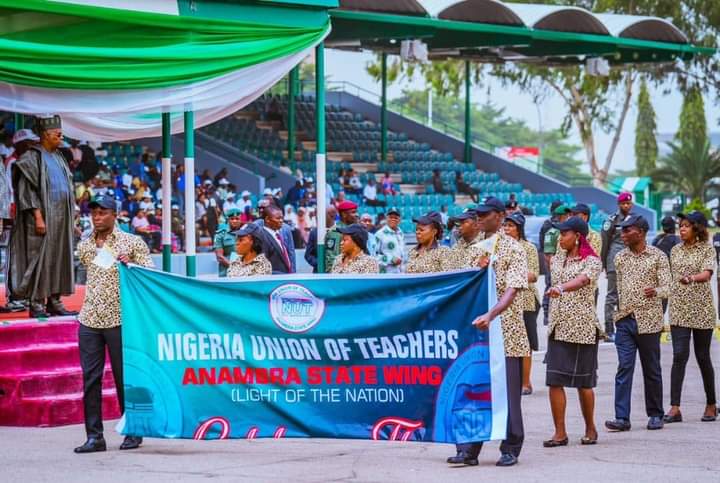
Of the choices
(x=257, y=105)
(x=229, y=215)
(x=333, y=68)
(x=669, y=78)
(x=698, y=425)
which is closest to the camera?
(x=698, y=425)

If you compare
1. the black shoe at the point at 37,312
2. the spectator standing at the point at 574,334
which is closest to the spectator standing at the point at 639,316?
the spectator standing at the point at 574,334

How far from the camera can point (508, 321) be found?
32.0ft

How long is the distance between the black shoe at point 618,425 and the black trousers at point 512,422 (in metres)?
1.93

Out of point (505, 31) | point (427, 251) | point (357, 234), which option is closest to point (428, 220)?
point (427, 251)

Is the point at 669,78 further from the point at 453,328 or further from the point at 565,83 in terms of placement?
the point at 453,328

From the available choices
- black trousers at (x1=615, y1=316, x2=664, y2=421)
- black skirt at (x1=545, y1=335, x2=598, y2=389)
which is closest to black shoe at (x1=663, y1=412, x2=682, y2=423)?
black trousers at (x1=615, y1=316, x2=664, y2=421)

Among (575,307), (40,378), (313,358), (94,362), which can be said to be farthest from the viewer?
(40,378)

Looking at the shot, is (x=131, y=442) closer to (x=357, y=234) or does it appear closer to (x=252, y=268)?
(x=252, y=268)

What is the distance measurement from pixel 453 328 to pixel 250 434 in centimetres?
166

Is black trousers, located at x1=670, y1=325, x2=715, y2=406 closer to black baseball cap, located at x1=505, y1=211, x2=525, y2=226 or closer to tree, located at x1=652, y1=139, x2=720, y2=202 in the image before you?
black baseball cap, located at x1=505, y1=211, x2=525, y2=226

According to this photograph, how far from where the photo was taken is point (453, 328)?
31.7 ft

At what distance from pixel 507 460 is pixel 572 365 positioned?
121cm

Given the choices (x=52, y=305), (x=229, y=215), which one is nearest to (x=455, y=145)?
(x=229, y=215)

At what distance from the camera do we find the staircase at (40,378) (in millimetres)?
11734
